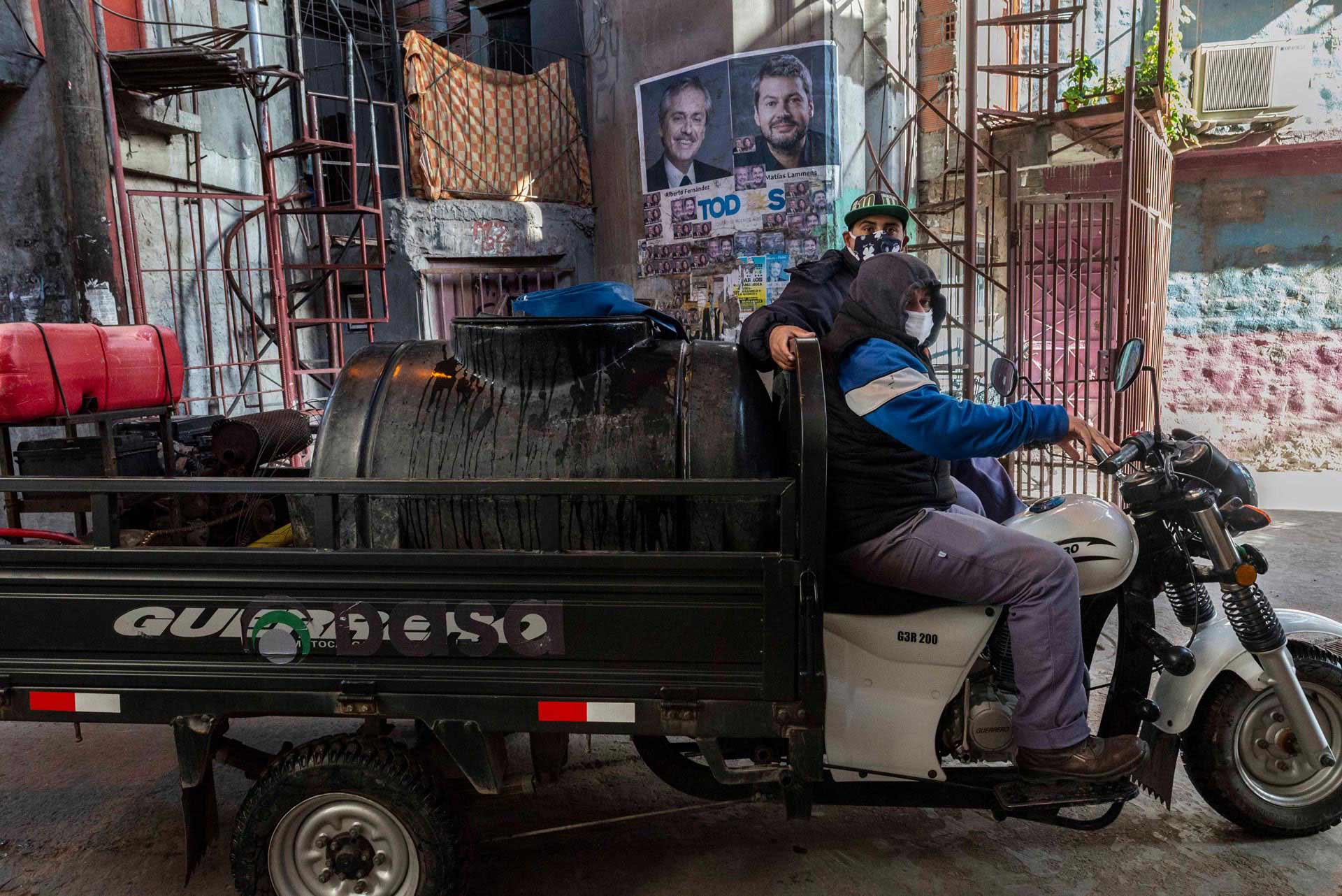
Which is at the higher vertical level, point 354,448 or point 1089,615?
point 354,448

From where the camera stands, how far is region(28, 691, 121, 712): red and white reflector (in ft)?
7.98

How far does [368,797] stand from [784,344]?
172cm

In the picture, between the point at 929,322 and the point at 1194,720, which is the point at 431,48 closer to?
the point at 929,322

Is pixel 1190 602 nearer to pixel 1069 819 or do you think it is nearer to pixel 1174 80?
pixel 1069 819

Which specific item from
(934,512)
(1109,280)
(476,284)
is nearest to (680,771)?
(934,512)

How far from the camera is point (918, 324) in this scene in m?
2.63

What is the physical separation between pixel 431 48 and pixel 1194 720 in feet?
32.6

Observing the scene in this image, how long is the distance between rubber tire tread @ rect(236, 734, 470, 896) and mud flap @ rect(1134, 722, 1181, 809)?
6.81 feet

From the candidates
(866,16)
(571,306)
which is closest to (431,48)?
(866,16)

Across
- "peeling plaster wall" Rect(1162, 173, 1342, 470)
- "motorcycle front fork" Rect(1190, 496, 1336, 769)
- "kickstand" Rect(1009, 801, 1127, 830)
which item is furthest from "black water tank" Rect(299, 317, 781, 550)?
"peeling plaster wall" Rect(1162, 173, 1342, 470)

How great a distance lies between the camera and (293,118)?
1138cm

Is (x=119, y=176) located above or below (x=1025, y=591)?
above

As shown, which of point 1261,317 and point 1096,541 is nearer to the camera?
point 1096,541

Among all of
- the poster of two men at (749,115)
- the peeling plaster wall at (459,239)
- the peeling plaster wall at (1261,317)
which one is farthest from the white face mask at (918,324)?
the peeling plaster wall at (459,239)
